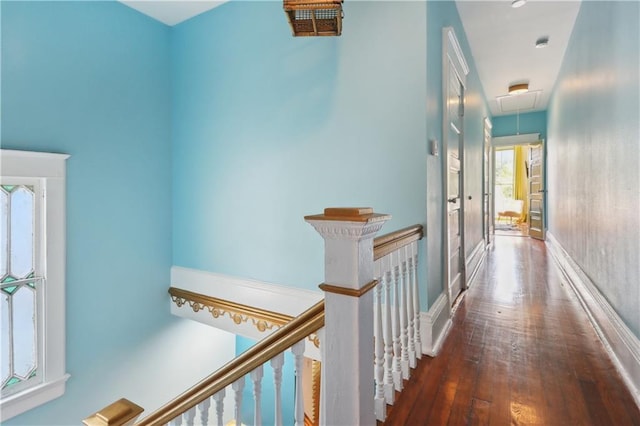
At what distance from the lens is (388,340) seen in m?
1.50

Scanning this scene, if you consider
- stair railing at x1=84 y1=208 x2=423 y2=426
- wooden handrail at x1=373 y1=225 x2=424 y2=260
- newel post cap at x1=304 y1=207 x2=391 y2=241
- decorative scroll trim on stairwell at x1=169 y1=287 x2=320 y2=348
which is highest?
newel post cap at x1=304 y1=207 x2=391 y2=241

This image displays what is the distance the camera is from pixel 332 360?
1053 mm

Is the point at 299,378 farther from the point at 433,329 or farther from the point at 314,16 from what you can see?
the point at 314,16

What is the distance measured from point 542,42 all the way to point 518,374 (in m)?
3.70

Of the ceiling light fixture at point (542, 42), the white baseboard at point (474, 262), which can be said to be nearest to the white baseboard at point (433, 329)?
the white baseboard at point (474, 262)

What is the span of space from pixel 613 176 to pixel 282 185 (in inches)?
88.9

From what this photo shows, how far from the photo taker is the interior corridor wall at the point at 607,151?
1.64m

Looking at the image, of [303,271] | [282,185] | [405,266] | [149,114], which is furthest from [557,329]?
[149,114]

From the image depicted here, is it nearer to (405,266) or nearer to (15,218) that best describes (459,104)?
(405,266)

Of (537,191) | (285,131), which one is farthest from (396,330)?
(537,191)

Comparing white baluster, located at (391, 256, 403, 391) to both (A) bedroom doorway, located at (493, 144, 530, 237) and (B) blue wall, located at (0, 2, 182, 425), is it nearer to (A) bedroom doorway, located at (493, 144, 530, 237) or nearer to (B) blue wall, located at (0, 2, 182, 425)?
(B) blue wall, located at (0, 2, 182, 425)

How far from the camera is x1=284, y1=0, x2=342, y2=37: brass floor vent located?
5.84ft

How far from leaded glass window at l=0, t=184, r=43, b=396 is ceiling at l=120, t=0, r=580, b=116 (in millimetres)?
2085

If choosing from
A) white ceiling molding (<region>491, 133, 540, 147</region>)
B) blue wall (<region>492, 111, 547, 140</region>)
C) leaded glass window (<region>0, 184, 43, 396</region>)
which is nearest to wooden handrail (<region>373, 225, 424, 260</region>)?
leaded glass window (<region>0, 184, 43, 396</region>)
